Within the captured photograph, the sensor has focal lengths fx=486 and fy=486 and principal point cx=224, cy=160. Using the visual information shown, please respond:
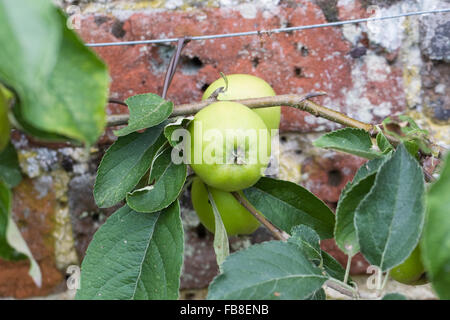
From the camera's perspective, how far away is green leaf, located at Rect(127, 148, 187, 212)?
53 centimetres

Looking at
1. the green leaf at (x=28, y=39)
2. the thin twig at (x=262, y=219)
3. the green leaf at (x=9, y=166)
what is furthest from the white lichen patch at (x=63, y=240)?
the green leaf at (x=28, y=39)

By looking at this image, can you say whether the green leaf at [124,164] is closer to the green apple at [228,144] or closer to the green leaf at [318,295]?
the green apple at [228,144]

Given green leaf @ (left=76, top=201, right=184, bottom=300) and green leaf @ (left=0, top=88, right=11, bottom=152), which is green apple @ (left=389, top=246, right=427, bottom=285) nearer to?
green leaf @ (left=76, top=201, right=184, bottom=300)

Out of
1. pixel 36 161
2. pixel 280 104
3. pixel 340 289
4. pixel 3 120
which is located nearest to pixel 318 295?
pixel 340 289

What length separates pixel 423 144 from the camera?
54 centimetres

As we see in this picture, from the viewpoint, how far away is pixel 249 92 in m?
0.60

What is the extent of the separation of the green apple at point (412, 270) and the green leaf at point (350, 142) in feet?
0.38

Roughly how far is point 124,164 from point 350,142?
25 centimetres

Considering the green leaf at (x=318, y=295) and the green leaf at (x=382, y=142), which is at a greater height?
the green leaf at (x=382, y=142)

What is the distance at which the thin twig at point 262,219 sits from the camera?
0.56 m

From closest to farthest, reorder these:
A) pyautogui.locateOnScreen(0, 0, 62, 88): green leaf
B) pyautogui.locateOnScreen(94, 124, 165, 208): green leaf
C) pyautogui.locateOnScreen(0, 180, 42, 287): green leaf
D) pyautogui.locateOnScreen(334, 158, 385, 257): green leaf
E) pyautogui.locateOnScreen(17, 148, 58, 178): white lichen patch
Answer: pyautogui.locateOnScreen(0, 0, 62, 88): green leaf < pyautogui.locateOnScreen(0, 180, 42, 287): green leaf < pyautogui.locateOnScreen(334, 158, 385, 257): green leaf < pyautogui.locateOnScreen(94, 124, 165, 208): green leaf < pyautogui.locateOnScreen(17, 148, 58, 178): white lichen patch

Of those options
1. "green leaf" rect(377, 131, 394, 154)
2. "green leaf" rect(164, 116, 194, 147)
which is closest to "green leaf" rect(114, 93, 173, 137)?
"green leaf" rect(164, 116, 194, 147)

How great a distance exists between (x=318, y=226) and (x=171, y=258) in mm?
176

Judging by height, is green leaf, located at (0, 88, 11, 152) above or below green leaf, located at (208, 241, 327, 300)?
above
